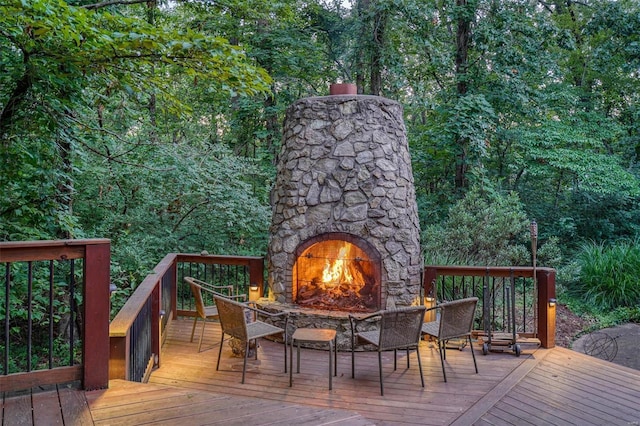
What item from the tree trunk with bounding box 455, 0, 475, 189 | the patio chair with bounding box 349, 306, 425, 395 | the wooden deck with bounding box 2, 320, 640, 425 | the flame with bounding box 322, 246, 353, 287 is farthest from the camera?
the tree trunk with bounding box 455, 0, 475, 189

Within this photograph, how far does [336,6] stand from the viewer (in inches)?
415

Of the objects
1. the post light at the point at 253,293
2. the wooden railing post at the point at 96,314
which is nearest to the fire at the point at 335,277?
the post light at the point at 253,293

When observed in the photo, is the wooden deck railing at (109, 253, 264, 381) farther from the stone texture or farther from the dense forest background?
the stone texture

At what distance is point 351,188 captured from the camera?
553 cm

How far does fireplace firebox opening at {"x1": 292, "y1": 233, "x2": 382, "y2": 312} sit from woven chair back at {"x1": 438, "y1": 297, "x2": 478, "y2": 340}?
3.78 ft

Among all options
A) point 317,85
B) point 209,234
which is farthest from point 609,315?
point 317,85

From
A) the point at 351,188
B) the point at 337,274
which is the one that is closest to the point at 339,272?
the point at 337,274

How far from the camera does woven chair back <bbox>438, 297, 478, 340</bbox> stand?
433 centimetres

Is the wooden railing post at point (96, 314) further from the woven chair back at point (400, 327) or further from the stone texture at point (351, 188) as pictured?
the stone texture at point (351, 188)

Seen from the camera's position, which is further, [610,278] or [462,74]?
[462,74]

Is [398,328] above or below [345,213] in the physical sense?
below

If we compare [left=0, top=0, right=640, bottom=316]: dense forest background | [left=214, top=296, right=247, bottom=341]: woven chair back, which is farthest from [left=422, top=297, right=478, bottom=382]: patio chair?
[left=0, top=0, right=640, bottom=316]: dense forest background

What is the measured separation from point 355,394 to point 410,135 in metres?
8.32

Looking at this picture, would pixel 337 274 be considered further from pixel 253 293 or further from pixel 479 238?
pixel 479 238
